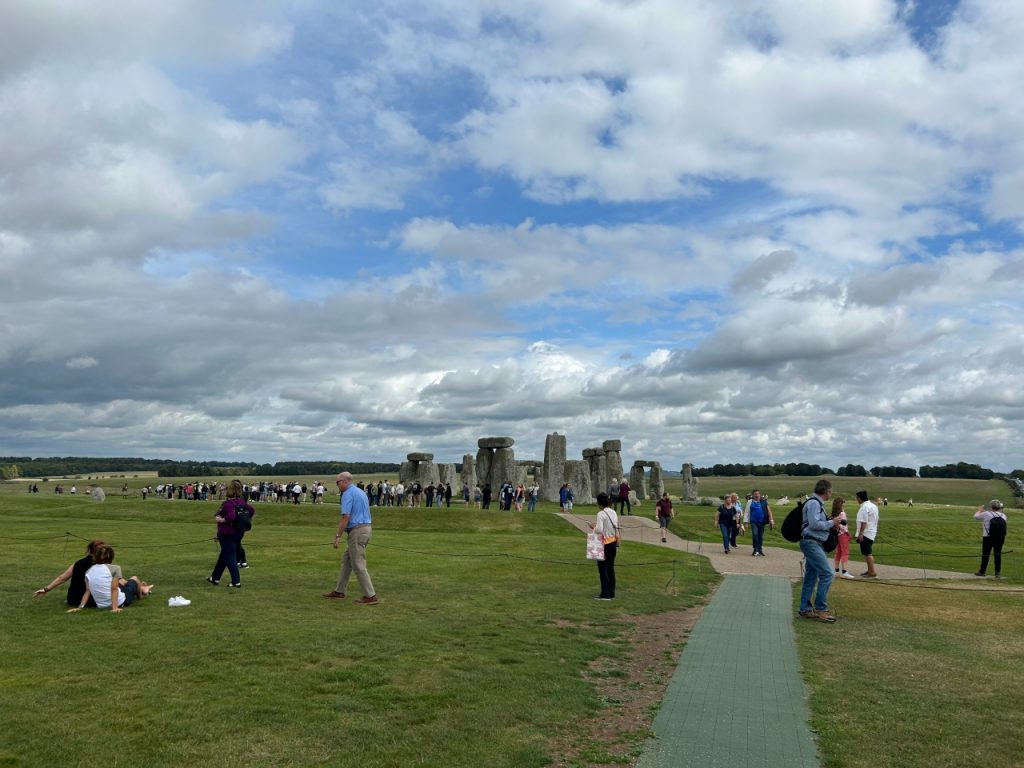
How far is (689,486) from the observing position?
5075cm

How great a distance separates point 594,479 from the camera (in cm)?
5156

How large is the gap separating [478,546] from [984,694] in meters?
15.6

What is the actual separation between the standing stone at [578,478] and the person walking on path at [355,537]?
3222 cm

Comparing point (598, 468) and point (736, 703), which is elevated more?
point (598, 468)

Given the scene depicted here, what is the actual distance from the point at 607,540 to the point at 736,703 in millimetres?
5922

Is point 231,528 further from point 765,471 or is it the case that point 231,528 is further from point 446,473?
point 765,471

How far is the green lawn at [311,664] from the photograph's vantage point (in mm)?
5852

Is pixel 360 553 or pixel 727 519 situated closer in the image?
pixel 360 553

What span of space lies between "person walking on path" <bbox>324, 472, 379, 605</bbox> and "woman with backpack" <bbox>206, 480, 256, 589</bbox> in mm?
1852

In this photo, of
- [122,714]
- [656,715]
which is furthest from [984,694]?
[122,714]

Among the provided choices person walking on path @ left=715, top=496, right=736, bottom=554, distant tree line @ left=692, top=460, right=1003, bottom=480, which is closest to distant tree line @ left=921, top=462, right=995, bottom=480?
distant tree line @ left=692, top=460, right=1003, bottom=480

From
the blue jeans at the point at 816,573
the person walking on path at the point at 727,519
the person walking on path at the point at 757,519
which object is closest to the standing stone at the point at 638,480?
the person walking on path at the point at 727,519

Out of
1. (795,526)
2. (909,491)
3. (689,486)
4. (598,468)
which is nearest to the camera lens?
(795,526)

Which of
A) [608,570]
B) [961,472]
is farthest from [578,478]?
[961,472]
